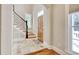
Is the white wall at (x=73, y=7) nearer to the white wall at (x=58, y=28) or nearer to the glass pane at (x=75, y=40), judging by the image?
the white wall at (x=58, y=28)

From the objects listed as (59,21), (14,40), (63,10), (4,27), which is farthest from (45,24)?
(4,27)

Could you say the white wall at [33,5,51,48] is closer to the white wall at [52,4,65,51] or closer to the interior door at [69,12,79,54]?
the white wall at [52,4,65,51]

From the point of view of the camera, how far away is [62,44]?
1517 mm

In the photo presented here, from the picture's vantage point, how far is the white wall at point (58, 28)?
151cm

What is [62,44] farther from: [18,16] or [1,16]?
[1,16]

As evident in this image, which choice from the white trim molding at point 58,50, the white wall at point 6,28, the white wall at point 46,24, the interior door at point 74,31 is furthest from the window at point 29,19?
the interior door at point 74,31

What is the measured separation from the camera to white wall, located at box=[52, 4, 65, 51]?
1.51 metres

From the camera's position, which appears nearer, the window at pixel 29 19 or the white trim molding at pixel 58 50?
the white trim molding at pixel 58 50

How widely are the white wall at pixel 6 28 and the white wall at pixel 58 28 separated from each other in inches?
23.9

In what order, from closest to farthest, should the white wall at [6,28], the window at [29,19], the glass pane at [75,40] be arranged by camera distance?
the white wall at [6,28]
the glass pane at [75,40]
the window at [29,19]

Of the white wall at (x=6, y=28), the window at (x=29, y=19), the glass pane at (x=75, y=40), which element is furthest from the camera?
the window at (x=29, y=19)

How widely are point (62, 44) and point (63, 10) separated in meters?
0.48

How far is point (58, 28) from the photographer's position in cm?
152

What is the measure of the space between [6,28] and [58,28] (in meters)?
0.71
